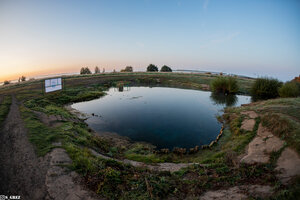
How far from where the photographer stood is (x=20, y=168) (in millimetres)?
5188

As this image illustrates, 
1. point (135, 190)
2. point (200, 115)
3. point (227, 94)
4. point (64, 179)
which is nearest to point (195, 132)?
point (200, 115)

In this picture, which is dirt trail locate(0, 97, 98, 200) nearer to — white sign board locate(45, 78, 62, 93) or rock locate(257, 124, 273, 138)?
rock locate(257, 124, 273, 138)

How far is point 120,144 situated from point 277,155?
9011 millimetres

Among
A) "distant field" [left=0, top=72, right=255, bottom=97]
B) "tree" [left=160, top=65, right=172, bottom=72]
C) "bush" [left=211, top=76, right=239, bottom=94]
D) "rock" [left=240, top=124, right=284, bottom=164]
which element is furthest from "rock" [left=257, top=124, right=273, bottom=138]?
"tree" [left=160, top=65, right=172, bottom=72]

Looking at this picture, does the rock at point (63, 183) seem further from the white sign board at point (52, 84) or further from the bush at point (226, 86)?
the bush at point (226, 86)

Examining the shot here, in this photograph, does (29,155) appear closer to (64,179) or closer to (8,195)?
(8,195)

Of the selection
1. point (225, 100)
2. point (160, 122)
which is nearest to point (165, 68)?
point (225, 100)

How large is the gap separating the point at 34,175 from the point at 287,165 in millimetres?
9874

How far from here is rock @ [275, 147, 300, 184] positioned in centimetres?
460

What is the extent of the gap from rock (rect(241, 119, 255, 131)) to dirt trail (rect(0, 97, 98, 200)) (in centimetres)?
1086

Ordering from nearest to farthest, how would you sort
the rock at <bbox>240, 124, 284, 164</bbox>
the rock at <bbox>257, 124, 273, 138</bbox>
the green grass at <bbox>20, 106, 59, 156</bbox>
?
the rock at <bbox>240, 124, 284, 164</bbox>, the green grass at <bbox>20, 106, 59, 156</bbox>, the rock at <bbox>257, 124, 273, 138</bbox>

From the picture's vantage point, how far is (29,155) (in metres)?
5.94

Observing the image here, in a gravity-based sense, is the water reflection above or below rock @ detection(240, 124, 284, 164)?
above

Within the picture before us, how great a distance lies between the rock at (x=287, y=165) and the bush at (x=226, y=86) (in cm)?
2156
